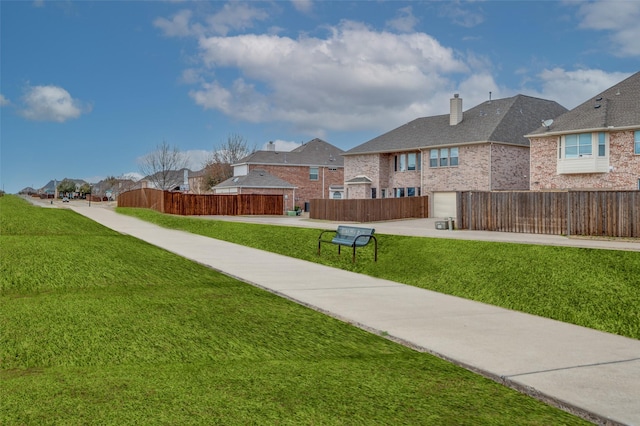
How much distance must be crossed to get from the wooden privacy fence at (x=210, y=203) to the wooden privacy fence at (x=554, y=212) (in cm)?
2549

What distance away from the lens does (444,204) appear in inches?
1647

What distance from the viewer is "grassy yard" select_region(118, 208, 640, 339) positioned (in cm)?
955

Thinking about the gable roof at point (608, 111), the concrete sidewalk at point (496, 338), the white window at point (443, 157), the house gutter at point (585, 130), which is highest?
the gable roof at point (608, 111)

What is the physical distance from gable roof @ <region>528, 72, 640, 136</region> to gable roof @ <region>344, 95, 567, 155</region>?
5.14m

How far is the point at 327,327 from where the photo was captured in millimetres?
7730

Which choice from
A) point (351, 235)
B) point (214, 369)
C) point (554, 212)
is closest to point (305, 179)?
point (554, 212)

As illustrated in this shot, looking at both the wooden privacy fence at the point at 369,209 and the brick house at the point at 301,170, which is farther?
the brick house at the point at 301,170

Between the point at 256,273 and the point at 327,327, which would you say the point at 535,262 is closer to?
the point at 256,273

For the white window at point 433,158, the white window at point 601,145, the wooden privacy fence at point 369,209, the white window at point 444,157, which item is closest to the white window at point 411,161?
the white window at point 433,158

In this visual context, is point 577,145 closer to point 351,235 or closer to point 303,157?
point 351,235

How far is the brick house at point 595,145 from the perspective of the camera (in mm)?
33031

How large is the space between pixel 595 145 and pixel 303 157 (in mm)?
38429

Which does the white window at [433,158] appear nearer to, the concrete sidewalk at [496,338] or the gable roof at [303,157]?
the gable roof at [303,157]

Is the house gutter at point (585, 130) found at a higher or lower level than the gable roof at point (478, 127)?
lower
